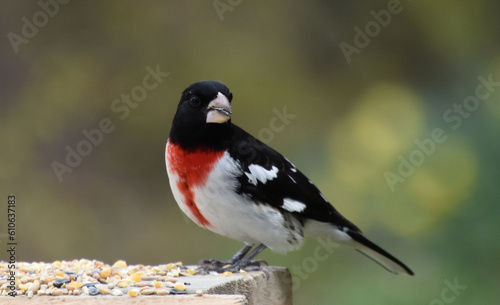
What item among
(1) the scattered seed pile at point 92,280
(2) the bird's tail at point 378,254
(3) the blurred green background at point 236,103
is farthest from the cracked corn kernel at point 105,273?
(3) the blurred green background at point 236,103

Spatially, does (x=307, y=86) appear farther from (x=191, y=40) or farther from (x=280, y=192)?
(x=280, y=192)

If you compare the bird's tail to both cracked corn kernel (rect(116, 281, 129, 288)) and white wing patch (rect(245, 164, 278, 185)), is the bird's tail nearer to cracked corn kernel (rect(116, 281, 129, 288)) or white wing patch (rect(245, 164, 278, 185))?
white wing patch (rect(245, 164, 278, 185))

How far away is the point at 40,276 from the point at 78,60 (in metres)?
2.46

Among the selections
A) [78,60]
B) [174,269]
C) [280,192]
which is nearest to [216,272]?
[174,269]

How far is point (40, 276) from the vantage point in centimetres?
199

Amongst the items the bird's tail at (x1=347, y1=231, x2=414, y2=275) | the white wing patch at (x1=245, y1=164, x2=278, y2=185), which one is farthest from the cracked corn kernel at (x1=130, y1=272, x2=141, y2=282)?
the bird's tail at (x1=347, y1=231, x2=414, y2=275)

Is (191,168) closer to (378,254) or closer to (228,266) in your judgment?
(228,266)

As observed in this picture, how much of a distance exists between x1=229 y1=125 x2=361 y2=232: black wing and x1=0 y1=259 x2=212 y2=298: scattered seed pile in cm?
34

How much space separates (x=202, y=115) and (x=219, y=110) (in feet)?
0.31

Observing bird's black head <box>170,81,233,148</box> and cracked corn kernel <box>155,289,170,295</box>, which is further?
bird's black head <box>170,81,233,148</box>

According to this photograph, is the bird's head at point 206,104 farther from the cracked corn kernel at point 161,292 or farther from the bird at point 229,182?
the cracked corn kernel at point 161,292

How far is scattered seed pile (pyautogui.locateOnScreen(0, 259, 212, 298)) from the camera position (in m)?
1.82

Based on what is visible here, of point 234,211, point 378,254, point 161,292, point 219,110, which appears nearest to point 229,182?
point 234,211

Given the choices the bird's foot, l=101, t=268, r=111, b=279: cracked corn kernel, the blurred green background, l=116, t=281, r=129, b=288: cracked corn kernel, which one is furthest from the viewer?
the blurred green background
